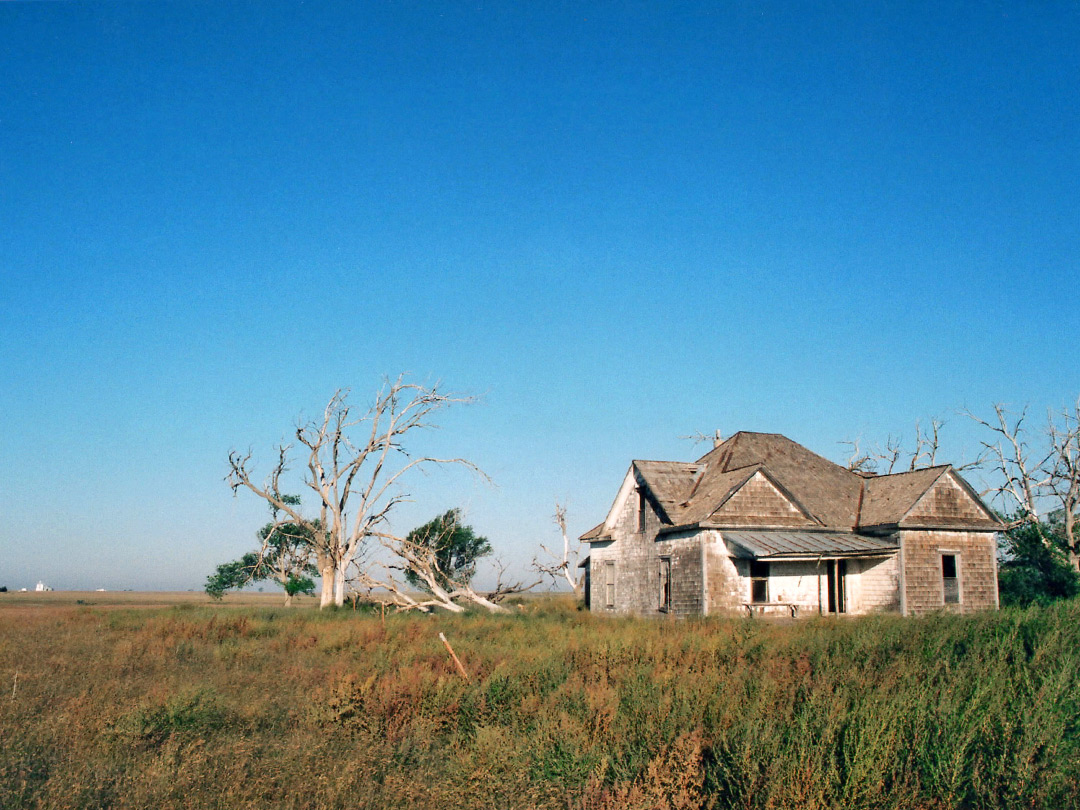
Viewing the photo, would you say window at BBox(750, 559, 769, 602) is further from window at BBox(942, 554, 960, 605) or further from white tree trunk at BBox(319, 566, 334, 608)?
white tree trunk at BBox(319, 566, 334, 608)

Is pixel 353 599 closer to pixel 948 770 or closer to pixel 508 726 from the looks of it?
pixel 508 726

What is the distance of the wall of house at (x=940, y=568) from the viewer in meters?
23.7

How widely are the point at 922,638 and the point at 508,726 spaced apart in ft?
27.2

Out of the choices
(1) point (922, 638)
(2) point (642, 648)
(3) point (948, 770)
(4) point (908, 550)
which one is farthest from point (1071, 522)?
(3) point (948, 770)

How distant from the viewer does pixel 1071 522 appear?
34.9 metres

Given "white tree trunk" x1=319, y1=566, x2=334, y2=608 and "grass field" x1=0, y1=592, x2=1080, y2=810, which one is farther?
"white tree trunk" x1=319, y1=566, x2=334, y2=608

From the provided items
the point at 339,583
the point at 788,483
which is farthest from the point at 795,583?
the point at 339,583

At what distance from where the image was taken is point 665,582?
83.5ft

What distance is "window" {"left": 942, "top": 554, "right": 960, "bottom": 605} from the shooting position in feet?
80.1

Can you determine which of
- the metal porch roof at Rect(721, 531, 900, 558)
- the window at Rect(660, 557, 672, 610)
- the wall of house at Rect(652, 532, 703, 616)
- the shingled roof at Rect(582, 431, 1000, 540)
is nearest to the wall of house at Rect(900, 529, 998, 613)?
the shingled roof at Rect(582, 431, 1000, 540)

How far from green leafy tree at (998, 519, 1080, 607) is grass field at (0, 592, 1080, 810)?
516 inches

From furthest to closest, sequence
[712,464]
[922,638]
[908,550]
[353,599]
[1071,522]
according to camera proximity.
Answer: [1071,522]
[353,599]
[712,464]
[908,550]
[922,638]

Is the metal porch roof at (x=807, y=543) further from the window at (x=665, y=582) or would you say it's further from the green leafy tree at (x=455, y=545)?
the green leafy tree at (x=455, y=545)

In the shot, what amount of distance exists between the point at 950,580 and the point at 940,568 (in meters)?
0.72
